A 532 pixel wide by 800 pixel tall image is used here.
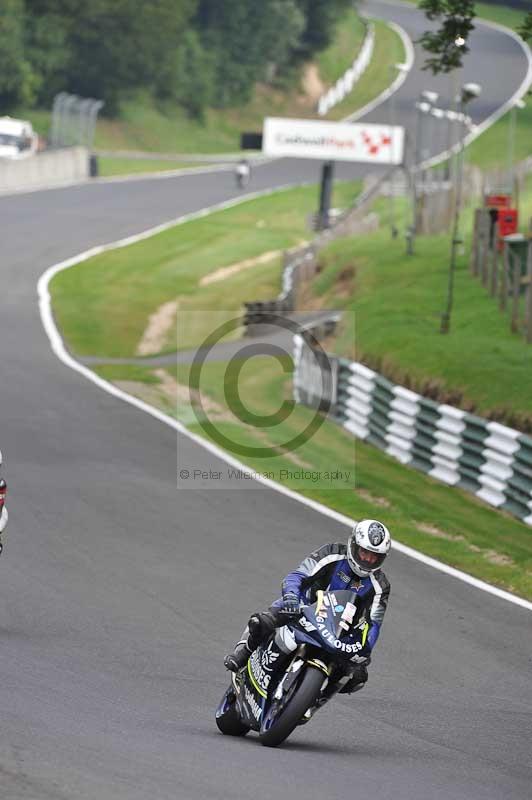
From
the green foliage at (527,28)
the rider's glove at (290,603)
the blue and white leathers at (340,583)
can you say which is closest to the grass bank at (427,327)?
the green foliage at (527,28)

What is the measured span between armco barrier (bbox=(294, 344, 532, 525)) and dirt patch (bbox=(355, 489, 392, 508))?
144 cm

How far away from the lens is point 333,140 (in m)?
53.7

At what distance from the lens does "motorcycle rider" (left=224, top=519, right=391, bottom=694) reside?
33.8ft

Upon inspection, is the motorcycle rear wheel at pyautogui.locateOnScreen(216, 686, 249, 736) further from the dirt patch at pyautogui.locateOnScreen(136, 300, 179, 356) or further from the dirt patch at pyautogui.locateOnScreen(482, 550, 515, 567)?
the dirt patch at pyautogui.locateOnScreen(136, 300, 179, 356)

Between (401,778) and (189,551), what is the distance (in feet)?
25.5

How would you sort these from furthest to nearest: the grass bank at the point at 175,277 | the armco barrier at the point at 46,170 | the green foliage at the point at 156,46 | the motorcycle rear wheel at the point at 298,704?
1. the green foliage at the point at 156,46
2. the armco barrier at the point at 46,170
3. the grass bank at the point at 175,277
4. the motorcycle rear wheel at the point at 298,704

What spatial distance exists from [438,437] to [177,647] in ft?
32.8

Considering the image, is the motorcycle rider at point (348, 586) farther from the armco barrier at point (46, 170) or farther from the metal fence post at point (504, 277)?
the armco barrier at point (46, 170)

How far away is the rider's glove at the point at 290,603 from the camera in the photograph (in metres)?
10.5

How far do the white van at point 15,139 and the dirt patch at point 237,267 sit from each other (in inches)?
649

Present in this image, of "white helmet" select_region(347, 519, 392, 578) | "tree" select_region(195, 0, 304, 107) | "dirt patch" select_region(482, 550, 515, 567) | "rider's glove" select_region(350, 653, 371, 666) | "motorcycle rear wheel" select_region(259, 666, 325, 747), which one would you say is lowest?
"dirt patch" select_region(482, 550, 515, 567)

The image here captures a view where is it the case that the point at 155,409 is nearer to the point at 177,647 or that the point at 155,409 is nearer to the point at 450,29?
the point at 450,29

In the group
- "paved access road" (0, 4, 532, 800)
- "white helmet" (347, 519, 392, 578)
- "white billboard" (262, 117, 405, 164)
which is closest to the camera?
"paved access road" (0, 4, 532, 800)

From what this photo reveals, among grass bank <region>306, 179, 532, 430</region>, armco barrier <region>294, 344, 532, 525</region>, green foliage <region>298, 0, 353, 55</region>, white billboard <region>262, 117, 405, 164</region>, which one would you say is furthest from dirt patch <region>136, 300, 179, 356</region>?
green foliage <region>298, 0, 353, 55</region>
